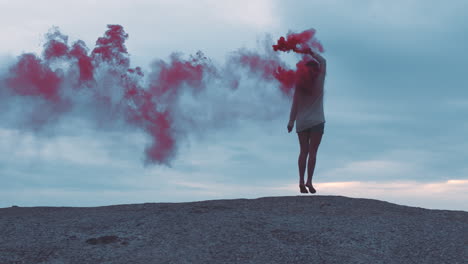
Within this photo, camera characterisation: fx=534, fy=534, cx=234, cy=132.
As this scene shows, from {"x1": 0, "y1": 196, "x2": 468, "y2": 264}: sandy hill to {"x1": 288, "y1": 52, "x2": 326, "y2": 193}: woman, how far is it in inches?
39.3

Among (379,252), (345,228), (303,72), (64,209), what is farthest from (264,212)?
(64,209)

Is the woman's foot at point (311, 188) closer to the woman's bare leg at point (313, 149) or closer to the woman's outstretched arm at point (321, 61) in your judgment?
the woman's bare leg at point (313, 149)

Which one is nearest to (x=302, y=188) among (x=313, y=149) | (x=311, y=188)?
(x=311, y=188)

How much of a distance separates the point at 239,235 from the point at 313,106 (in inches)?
176

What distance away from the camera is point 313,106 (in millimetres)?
12648

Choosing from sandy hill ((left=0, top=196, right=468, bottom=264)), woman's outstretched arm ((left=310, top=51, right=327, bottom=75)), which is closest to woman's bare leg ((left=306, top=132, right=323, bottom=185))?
sandy hill ((left=0, top=196, right=468, bottom=264))

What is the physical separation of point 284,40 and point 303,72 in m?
0.93

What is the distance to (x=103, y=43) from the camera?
14.0 meters

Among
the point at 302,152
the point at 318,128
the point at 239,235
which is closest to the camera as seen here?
the point at 239,235

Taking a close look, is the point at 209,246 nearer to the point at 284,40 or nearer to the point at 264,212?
the point at 264,212

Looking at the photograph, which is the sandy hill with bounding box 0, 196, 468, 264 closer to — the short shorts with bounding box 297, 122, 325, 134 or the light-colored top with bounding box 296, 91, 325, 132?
the short shorts with bounding box 297, 122, 325, 134

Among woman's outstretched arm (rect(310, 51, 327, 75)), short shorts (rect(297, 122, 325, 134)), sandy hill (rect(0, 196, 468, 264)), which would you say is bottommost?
sandy hill (rect(0, 196, 468, 264))

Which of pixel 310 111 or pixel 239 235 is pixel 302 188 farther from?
pixel 239 235

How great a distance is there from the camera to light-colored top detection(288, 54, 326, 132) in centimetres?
1258
